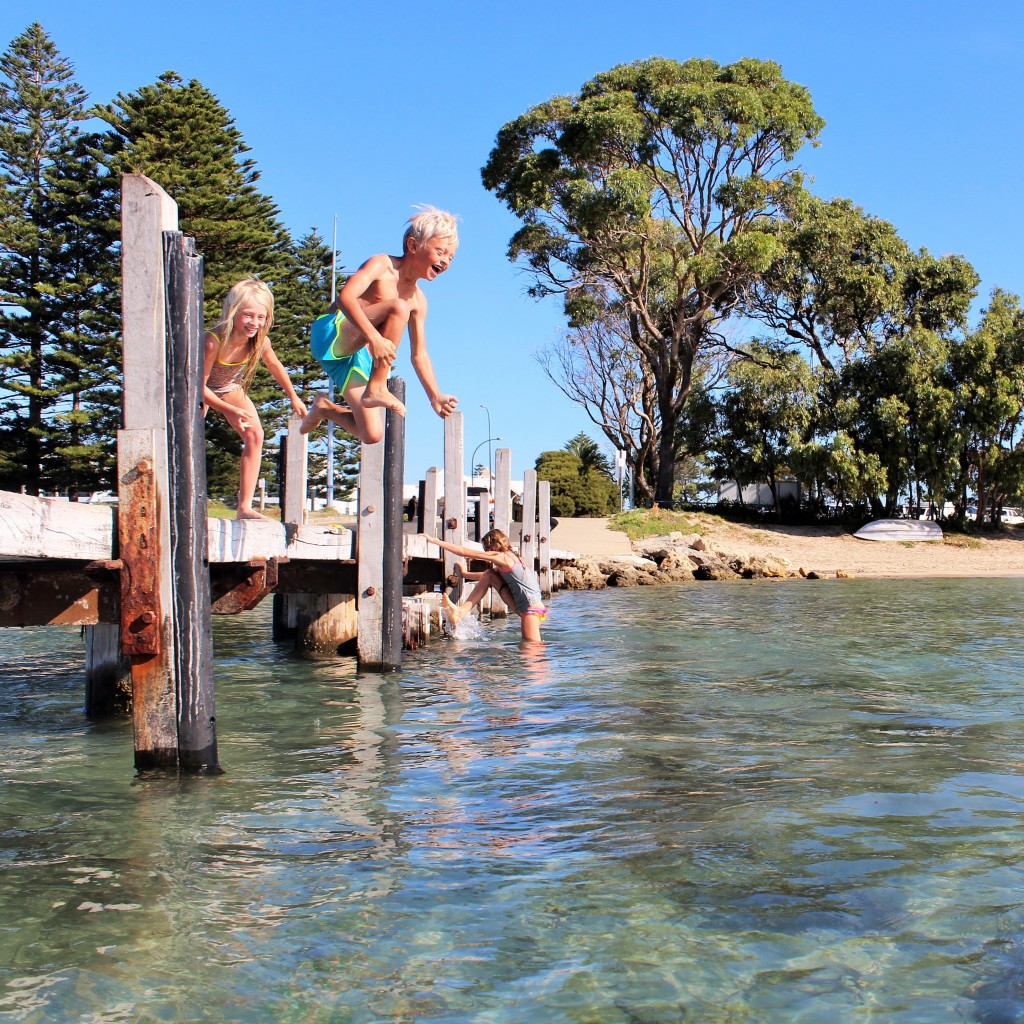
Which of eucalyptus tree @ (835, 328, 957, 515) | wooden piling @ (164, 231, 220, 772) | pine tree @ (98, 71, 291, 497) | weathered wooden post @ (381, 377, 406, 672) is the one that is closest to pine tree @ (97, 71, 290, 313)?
pine tree @ (98, 71, 291, 497)

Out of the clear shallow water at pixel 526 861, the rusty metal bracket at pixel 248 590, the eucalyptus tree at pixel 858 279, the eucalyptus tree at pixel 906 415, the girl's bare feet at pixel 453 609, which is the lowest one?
the clear shallow water at pixel 526 861

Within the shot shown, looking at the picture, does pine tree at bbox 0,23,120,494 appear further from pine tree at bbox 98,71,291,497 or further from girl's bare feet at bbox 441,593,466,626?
girl's bare feet at bbox 441,593,466,626

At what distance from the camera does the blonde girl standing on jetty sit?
7141 mm

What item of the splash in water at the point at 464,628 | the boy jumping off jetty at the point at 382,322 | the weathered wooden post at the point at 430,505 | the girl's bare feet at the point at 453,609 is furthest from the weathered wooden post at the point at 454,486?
the boy jumping off jetty at the point at 382,322

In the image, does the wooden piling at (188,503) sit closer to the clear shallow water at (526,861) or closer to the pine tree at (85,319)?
the clear shallow water at (526,861)

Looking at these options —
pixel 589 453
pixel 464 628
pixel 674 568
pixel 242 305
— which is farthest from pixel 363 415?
pixel 589 453

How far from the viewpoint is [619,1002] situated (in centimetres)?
357

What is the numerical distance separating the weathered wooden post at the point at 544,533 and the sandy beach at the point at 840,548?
8736mm

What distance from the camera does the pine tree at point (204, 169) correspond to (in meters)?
36.7

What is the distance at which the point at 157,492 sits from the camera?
556 cm

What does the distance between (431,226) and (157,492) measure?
238 cm

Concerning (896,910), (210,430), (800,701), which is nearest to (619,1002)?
(896,910)

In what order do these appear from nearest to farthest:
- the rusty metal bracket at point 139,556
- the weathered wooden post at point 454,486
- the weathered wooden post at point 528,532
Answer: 1. the rusty metal bracket at point 139,556
2. the weathered wooden post at point 454,486
3. the weathered wooden post at point 528,532

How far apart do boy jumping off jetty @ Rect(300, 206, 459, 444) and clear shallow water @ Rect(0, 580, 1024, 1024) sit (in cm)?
216
